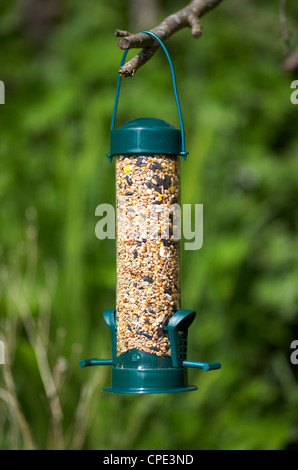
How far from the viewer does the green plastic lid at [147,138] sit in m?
2.60

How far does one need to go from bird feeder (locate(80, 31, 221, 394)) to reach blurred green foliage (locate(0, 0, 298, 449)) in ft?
3.04

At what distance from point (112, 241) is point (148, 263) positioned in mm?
2511

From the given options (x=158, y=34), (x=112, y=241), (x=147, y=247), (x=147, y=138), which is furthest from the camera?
(x=112, y=241)

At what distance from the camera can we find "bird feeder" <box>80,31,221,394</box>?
2625 millimetres

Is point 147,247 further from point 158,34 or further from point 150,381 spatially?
point 158,34

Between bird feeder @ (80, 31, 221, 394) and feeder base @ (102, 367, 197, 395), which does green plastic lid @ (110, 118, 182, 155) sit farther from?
feeder base @ (102, 367, 197, 395)

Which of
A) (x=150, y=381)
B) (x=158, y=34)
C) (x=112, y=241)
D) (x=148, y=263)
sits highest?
(x=158, y=34)

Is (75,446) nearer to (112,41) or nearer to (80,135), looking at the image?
(80,135)

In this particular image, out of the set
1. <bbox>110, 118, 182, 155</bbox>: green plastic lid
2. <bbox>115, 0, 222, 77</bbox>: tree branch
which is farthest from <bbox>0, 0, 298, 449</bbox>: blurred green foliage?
<bbox>115, 0, 222, 77</bbox>: tree branch

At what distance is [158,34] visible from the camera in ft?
7.67

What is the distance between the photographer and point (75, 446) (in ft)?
13.9

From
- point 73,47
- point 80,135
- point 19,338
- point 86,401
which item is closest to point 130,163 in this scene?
point 86,401

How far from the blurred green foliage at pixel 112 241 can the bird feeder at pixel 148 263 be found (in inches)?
36.5

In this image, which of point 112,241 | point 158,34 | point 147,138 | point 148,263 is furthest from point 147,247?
point 112,241
